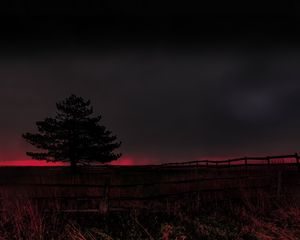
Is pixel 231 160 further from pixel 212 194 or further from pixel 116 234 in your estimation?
pixel 116 234

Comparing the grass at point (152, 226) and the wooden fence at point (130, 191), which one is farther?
the wooden fence at point (130, 191)

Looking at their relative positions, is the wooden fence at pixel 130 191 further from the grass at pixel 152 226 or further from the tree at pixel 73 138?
the tree at pixel 73 138

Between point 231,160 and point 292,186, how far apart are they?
1338cm

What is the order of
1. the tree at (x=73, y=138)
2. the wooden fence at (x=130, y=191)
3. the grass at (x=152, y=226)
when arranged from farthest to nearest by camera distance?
the tree at (x=73, y=138), the wooden fence at (x=130, y=191), the grass at (x=152, y=226)

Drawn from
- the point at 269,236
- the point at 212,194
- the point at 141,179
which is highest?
the point at 141,179

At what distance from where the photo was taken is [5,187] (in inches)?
469

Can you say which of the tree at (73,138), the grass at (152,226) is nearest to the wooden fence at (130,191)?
the grass at (152,226)

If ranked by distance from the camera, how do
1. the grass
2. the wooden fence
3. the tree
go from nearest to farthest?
1. the grass
2. the wooden fence
3. the tree

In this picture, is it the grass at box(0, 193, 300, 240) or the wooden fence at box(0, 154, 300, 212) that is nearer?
the grass at box(0, 193, 300, 240)

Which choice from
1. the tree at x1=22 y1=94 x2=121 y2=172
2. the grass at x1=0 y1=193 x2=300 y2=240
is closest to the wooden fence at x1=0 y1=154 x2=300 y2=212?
the grass at x1=0 y1=193 x2=300 y2=240

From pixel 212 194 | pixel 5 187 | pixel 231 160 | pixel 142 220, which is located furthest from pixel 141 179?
pixel 142 220

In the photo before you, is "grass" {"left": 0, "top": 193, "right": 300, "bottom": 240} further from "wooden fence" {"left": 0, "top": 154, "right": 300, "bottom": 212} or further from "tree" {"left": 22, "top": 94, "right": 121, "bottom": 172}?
"tree" {"left": 22, "top": 94, "right": 121, "bottom": 172}

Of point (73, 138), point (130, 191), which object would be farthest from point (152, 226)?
point (73, 138)

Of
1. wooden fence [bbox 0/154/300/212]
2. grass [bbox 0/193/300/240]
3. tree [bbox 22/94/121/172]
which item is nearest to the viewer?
grass [bbox 0/193/300/240]
